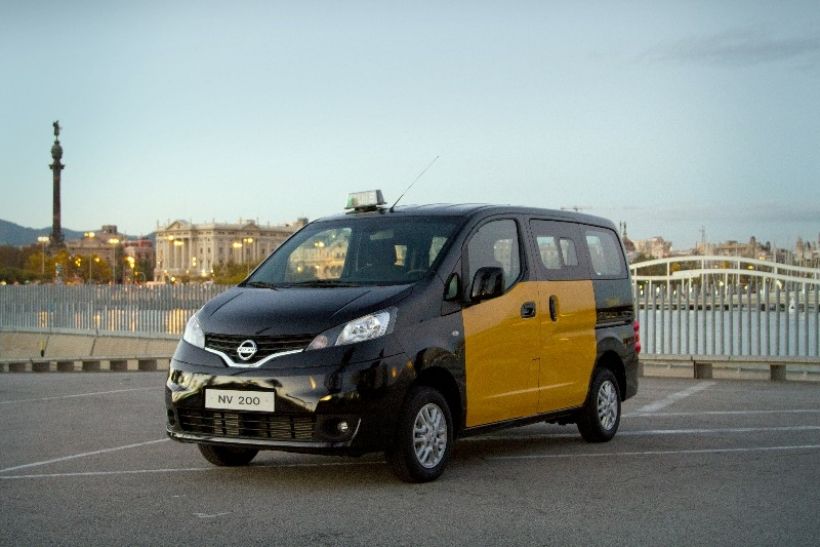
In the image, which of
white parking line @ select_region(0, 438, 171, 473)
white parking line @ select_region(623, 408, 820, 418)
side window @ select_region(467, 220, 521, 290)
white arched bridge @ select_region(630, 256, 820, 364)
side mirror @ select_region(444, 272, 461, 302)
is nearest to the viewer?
side mirror @ select_region(444, 272, 461, 302)

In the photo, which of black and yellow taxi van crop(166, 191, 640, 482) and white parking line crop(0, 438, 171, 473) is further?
white parking line crop(0, 438, 171, 473)

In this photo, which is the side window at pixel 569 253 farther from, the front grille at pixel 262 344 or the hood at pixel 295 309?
the front grille at pixel 262 344

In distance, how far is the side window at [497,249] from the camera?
27.6 feet

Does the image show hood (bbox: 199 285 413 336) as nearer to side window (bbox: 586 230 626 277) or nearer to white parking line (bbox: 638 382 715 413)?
side window (bbox: 586 230 626 277)

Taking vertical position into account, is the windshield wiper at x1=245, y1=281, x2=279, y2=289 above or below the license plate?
above

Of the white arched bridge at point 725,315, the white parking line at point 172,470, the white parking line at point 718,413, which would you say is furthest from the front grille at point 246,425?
the white arched bridge at point 725,315

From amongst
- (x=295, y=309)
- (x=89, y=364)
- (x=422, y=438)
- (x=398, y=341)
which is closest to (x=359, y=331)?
(x=398, y=341)

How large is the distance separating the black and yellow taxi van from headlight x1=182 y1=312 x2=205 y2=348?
1 cm

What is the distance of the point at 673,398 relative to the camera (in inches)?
583

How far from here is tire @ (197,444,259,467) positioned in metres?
8.28

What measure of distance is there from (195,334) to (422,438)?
1702mm

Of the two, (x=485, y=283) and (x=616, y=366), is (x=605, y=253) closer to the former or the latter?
(x=616, y=366)

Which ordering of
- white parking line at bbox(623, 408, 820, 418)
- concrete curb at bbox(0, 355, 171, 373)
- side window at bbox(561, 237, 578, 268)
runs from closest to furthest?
side window at bbox(561, 237, 578, 268), white parking line at bbox(623, 408, 820, 418), concrete curb at bbox(0, 355, 171, 373)

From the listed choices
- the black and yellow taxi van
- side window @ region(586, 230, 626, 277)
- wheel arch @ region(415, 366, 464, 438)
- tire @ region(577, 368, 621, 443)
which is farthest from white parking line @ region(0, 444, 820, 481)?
side window @ region(586, 230, 626, 277)
